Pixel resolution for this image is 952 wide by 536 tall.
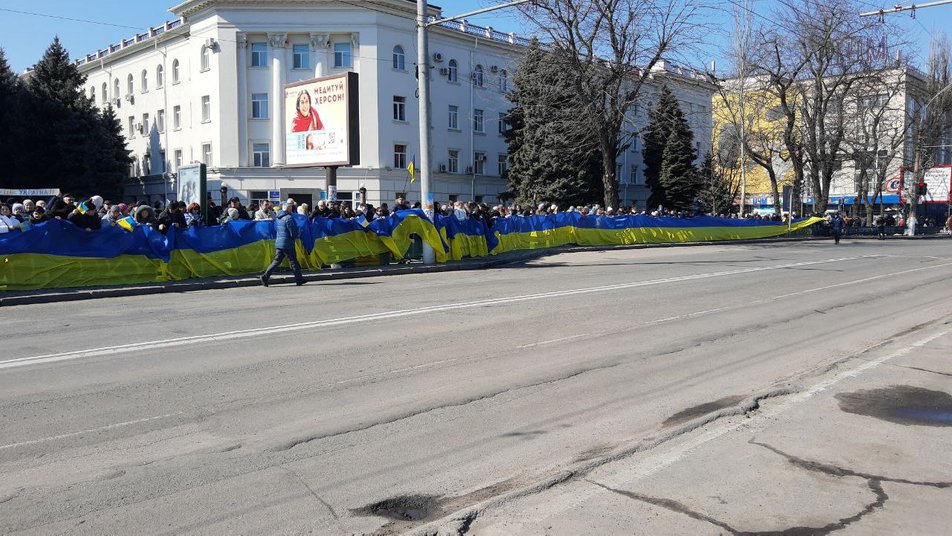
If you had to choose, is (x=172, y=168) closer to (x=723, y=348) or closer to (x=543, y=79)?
(x=543, y=79)

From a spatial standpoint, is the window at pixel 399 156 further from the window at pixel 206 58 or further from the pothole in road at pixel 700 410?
the pothole in road at pixel 700 410

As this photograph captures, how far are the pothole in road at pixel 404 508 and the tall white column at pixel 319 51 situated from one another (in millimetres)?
44913

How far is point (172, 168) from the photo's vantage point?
52688 millimetres

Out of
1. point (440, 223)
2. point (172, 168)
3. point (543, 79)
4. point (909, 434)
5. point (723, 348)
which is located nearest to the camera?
point (909, 434)

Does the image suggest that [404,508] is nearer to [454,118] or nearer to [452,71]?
[454,118]

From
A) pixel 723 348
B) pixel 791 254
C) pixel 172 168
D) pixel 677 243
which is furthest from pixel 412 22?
pixel 723 348

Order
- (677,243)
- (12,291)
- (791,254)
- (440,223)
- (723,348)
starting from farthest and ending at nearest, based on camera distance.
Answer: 1. (677,243)
2. (791,254)
3. (440,223)
4. (12,291)
5. (723,348)

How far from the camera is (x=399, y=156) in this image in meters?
48.7

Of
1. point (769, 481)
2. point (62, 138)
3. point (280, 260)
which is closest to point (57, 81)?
point (62, 138)

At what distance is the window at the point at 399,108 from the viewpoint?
159ft

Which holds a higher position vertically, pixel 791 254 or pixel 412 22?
pixel 412 22

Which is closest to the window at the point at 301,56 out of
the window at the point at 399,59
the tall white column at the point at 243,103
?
the tall white column at the point at 243,103

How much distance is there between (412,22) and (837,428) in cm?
4622

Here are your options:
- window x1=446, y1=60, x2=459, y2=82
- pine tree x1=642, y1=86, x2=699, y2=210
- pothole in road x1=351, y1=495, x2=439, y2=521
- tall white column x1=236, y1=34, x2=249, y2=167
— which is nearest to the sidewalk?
pothole in road x1=351, y1=495, x2=439, y2=521
